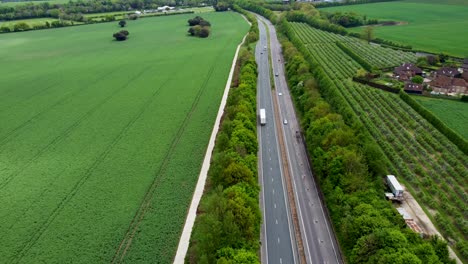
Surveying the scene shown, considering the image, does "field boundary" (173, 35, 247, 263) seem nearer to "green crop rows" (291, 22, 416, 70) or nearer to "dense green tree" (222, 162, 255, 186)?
"dense green tree" (222, 162, 255, 186)

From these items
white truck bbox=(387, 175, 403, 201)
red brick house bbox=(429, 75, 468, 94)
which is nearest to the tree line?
white truck bbox=(387, 175, 403, 201)

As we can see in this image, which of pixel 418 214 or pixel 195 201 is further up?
pixel 195 201

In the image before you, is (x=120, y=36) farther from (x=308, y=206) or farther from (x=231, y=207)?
(x=231, y=207)

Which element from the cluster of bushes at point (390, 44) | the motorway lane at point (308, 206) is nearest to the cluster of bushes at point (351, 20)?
the cluster of bushes at point (390, 44)

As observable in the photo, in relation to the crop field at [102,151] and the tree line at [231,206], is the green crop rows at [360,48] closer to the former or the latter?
the crop field at [102,151]

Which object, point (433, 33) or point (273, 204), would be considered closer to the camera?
point (273, 204)

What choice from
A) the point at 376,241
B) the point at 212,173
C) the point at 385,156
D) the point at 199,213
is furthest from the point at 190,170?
the point at 385,156

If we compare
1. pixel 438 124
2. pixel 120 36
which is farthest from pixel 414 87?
pixel 120 36
